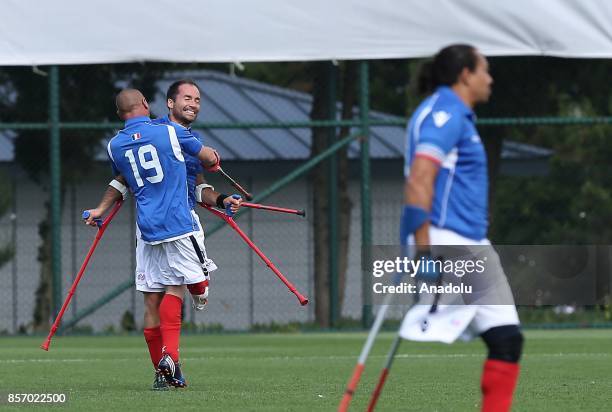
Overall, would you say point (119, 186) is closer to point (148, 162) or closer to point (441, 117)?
point (148, 162)

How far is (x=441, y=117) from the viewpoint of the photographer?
612 centimetres

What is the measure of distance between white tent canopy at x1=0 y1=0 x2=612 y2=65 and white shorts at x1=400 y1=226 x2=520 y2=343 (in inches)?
439

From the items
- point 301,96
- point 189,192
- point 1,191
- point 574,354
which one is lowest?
point 574,354

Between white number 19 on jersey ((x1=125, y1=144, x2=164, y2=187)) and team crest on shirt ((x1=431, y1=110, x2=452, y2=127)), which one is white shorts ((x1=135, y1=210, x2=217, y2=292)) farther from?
team crest on shirt ((x1=431, y1=110, x2=452, y2=127))

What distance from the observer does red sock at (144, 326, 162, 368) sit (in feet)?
31.9

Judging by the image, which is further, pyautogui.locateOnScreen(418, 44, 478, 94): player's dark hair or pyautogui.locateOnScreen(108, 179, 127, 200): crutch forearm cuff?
pyautogui.locateOnScreen(108, 179, 127, 200): crutch forearm cuff

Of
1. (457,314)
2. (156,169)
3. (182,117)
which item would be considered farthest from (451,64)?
(182,117)

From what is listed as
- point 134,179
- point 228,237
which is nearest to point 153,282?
point 134,179

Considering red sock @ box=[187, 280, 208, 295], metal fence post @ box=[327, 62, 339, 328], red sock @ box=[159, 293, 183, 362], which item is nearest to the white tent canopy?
metal fence post @ box=[327, 62, 339, 328]

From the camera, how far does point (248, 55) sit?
17.3 metres

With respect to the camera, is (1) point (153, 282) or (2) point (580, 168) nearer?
(1) point (153, 282)

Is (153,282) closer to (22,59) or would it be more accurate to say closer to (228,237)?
(22,59)

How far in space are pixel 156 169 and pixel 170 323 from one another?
0.96 metres

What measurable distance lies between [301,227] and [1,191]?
4.58 meters
